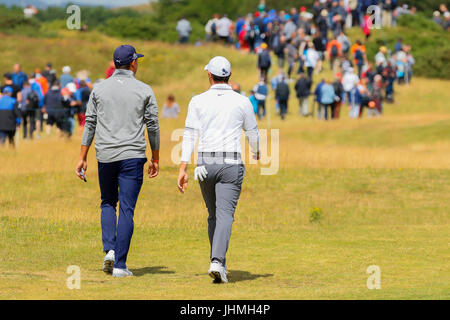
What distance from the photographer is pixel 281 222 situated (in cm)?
1609

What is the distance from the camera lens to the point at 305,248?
39.5ft

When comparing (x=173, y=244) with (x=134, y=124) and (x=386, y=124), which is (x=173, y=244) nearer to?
(x=134, y=124)

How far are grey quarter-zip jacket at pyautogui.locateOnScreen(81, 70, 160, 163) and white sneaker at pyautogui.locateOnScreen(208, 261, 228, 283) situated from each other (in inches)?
50.9

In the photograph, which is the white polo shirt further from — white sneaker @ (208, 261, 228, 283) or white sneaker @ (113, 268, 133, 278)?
white sneaker @ (113, 268, 133, 278)

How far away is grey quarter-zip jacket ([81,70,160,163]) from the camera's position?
936 cm

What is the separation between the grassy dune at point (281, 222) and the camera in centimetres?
898

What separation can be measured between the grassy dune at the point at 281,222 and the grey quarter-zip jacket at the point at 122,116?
118cm

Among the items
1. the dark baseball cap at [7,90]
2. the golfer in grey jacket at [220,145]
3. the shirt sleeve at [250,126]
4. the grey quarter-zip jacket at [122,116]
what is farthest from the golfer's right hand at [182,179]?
the dark baseball cap at [7,90]

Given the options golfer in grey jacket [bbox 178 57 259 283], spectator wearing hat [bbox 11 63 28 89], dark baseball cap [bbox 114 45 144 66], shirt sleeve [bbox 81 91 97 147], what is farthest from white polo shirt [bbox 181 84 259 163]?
spectator wearing hat [bbox 11 63 28 89]

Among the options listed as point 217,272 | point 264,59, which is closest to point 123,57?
point 217,272

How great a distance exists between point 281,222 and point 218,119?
722 cm

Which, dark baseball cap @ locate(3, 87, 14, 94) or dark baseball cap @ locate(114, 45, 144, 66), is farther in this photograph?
dark baseball cap @ locate(3, 87, 14, 94)

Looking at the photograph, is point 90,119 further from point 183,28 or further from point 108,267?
point 183,28
